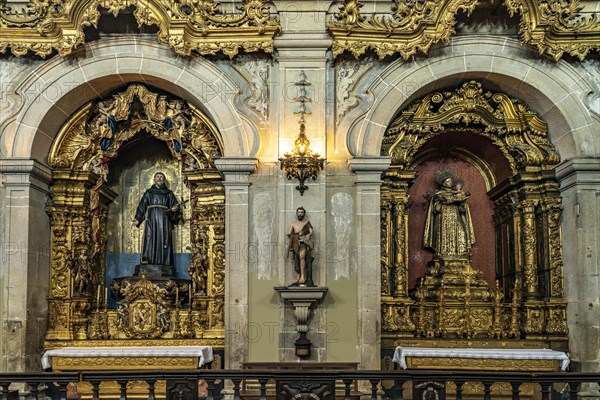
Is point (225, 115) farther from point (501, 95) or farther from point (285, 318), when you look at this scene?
point (501, 95)

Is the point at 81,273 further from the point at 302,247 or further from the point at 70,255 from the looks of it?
the point at 302,247

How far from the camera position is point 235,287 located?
12391mm

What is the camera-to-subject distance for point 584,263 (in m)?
12.5

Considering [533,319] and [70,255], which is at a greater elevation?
[70,255]

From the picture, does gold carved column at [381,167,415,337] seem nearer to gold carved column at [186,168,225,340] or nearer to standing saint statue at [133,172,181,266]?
gold carved column at [186,168,225,340]

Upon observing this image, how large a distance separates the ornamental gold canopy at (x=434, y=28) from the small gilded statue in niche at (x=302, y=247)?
8.20ft

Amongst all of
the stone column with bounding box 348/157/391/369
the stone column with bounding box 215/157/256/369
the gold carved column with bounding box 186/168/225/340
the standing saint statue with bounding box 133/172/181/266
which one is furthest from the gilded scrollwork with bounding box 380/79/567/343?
the standing saint statue with bounding box 133/172/181/266

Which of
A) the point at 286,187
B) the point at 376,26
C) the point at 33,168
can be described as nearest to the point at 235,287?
the point at 286,187

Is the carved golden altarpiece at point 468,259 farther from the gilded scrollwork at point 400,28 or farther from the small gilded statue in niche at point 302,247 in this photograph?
the small gilded statue in niche at point 302,247

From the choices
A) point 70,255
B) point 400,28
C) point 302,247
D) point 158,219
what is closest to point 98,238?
point 70,255

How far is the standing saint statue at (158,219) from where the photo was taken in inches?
551

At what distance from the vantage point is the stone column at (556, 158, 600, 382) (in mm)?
12375

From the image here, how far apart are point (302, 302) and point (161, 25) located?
Answer: 4.33 metres

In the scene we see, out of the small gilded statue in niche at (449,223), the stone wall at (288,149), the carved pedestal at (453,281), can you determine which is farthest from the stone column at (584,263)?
the small gilded statue in niche at (449,223)
